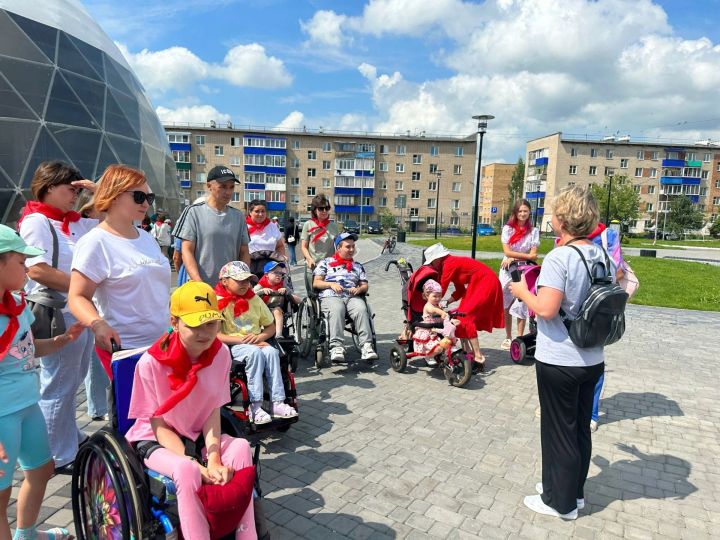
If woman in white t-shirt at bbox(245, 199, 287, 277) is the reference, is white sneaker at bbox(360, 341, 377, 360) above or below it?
below

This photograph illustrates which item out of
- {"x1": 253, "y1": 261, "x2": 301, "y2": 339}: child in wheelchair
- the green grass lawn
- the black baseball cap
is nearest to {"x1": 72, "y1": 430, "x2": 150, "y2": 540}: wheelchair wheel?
the black baseball cap

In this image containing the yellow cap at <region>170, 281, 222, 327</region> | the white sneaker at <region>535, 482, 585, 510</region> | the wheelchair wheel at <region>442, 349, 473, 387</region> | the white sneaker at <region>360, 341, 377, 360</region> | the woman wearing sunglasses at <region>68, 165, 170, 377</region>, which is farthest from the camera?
the white sneaker at <region>360, 341, 377, 360</region>

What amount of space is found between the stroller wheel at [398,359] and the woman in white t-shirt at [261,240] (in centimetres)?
185

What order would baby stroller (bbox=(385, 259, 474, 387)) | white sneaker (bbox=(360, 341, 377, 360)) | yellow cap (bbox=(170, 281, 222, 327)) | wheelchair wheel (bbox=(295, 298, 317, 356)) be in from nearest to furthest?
yellow cap (bbox=(170, 281, 222, 327)) < baby stroller (bbox=(385, 259, 474, 387)) < white sneaker (bbox=(360, 341, 377, 360)) < wheelchair wheel (bbox=(295, 298, 317, 356))

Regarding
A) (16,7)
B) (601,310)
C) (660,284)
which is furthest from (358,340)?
(16,7)

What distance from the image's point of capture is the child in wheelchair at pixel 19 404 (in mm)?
2100

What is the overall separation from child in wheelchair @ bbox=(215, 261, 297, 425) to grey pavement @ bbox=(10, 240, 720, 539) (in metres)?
0.41

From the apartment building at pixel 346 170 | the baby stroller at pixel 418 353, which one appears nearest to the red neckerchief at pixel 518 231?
the baby stroller at pixel 418 353

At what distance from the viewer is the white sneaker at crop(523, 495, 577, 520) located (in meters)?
2.96

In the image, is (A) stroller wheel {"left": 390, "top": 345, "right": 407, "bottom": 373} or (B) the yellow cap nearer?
(B) the yellow cap

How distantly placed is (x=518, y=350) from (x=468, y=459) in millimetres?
2930

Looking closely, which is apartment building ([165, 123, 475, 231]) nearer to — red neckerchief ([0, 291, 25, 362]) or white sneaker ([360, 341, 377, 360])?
white sneaker ([360, 341, 377, 360])

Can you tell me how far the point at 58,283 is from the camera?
3.05 metres

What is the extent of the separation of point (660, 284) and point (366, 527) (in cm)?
1531
